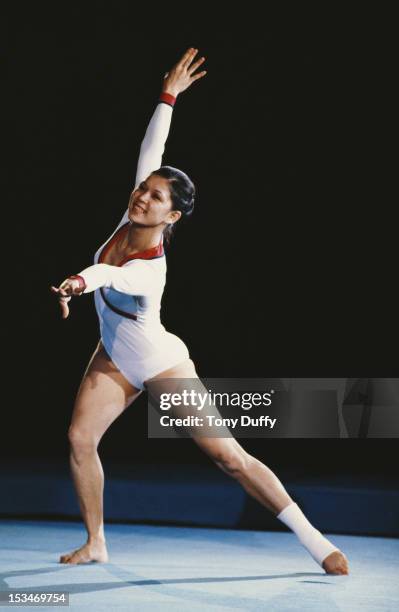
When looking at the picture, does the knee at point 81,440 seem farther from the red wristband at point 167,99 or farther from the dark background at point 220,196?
the dark background at point 220,196

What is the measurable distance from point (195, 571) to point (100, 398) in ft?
2.25

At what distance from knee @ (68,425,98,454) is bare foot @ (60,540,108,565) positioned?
342 mm

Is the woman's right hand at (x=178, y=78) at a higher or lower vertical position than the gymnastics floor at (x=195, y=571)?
higher

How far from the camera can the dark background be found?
478 centimetres

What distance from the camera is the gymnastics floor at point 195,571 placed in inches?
103

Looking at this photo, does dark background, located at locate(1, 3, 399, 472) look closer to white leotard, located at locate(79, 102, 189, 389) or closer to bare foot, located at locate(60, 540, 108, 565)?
bare foot, located at locate(60, 540, 108, 565)

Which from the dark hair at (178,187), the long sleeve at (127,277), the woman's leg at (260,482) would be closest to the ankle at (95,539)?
the woman's leg at (260,482)

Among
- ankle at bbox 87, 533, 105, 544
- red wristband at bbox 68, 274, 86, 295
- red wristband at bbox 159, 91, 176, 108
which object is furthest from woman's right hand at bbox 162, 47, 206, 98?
ankle at bbox 87, 533, 105, 544

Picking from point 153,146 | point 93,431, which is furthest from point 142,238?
point 93,431

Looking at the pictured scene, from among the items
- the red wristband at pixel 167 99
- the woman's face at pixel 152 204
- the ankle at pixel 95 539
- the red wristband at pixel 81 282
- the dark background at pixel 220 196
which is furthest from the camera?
the dark background at pixel 220 196

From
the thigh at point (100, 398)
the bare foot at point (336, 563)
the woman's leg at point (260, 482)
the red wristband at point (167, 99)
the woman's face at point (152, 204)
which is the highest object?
the red wristband at point (167, 99)

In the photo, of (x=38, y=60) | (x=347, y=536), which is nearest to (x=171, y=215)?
(x=347, y=536)

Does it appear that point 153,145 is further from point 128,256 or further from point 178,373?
point 178,373

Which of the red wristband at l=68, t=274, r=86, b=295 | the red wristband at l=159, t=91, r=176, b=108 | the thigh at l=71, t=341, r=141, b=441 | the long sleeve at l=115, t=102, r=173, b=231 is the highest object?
the red wristband at l=159, t=91, r=176, b=108
